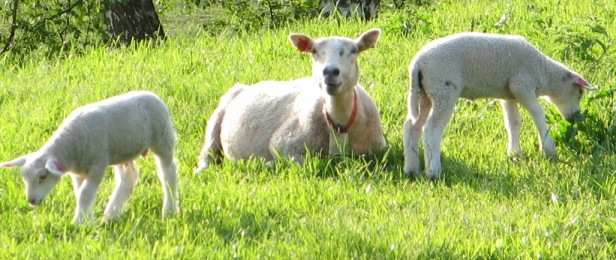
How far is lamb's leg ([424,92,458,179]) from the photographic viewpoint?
8.55 meters

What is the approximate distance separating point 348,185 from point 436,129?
2.44 feet

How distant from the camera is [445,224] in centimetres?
731

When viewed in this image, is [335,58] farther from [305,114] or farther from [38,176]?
[38,176]

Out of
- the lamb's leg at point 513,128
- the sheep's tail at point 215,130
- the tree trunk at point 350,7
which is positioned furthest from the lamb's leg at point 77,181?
the tree trunk at point 350,7

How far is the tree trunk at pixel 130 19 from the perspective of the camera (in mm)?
15984

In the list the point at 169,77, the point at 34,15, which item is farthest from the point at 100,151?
the point at 34,15

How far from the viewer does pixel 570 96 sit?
30.1ft

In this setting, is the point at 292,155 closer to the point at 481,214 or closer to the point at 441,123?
the point at 441,123

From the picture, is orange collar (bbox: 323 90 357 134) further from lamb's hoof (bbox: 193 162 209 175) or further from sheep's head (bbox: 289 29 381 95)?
lamb's hoof (bbox: 193 162 209 175)

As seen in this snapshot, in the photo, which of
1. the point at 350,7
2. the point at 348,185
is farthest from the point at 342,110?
the point at 350,7

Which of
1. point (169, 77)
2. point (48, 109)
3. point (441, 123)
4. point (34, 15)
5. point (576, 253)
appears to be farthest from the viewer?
point (34, 15)

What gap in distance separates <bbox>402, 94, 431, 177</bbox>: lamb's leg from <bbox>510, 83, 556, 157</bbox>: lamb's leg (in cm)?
62

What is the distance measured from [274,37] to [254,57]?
907 mm

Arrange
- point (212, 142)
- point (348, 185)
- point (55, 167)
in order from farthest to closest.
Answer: point (212, 142)
point (348, 185)
point (55, 167)
